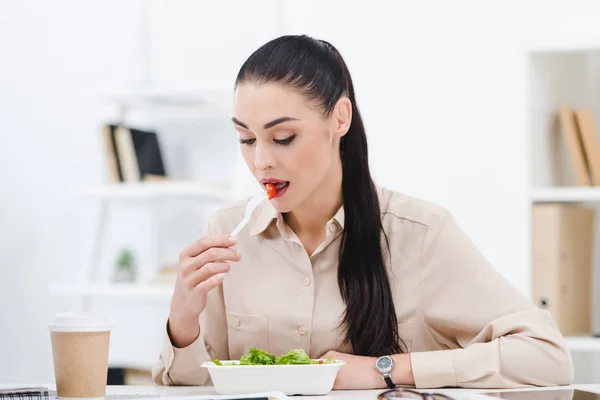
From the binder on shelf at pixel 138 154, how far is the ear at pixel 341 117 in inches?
63.5

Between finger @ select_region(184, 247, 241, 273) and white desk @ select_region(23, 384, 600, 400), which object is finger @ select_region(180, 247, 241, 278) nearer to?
finger @ select_region(184, 247, 241, 273)

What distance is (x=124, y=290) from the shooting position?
313 cm

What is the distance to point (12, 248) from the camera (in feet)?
12.4

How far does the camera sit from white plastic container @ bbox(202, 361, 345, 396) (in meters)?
1.39

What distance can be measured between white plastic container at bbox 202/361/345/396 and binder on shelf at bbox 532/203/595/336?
1.47m

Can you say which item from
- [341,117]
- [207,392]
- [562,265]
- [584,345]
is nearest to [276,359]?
[207,392]

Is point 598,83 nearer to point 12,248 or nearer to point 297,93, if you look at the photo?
point 297,93

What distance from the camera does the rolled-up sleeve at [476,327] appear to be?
1562 millimetres

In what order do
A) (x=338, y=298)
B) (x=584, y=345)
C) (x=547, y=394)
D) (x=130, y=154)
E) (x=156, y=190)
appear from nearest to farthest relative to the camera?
(x=547, y=394) → (x=338, y=298) → (x=584, y=345) → (x=156, y=190) → (x=130, y=154)

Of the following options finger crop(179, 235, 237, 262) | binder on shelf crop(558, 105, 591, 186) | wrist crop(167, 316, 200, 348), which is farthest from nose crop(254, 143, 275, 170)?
binder on shelf crop(558, 105, 591, 186)

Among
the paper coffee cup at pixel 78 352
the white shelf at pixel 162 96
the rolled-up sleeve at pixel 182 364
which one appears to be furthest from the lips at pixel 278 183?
the white shelf at pixel 162 96

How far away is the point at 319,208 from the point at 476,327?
0.41 metres

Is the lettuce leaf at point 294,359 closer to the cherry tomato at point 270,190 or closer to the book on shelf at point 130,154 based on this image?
the cherry tomato at point 270,190

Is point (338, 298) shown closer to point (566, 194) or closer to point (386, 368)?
point (386, 368)
